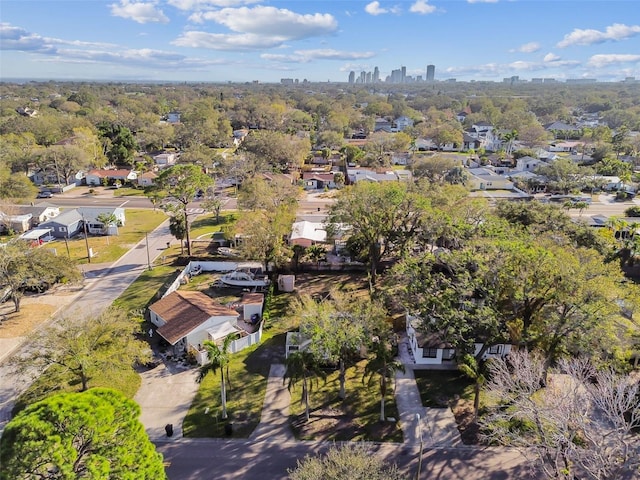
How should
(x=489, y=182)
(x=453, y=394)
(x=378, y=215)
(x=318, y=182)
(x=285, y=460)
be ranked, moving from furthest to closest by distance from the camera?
(x=318, y=182), (x=489, y=182), (x=378, y=215), (x=453, y=394), (x=285, y=460)

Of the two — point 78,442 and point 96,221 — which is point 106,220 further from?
point 78,442

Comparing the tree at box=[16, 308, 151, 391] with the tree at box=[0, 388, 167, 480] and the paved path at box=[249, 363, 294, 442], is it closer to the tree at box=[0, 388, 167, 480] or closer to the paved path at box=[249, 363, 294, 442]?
the paved path at box=[249, 363, 294, 442]

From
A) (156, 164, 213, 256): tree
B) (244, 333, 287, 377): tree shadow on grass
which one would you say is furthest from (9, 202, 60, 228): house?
(244, 333, 287, 377): tree shadow on grass

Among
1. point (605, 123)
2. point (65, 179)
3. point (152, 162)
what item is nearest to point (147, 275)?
point (65, 179)

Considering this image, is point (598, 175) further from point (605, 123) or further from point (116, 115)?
point (116, 115)

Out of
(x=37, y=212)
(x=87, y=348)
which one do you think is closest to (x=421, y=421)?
(x=87, y=348)

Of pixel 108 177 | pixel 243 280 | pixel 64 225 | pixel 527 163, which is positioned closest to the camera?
pixel 243 280

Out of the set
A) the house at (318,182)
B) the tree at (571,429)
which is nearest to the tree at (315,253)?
the tree at (571,429)
